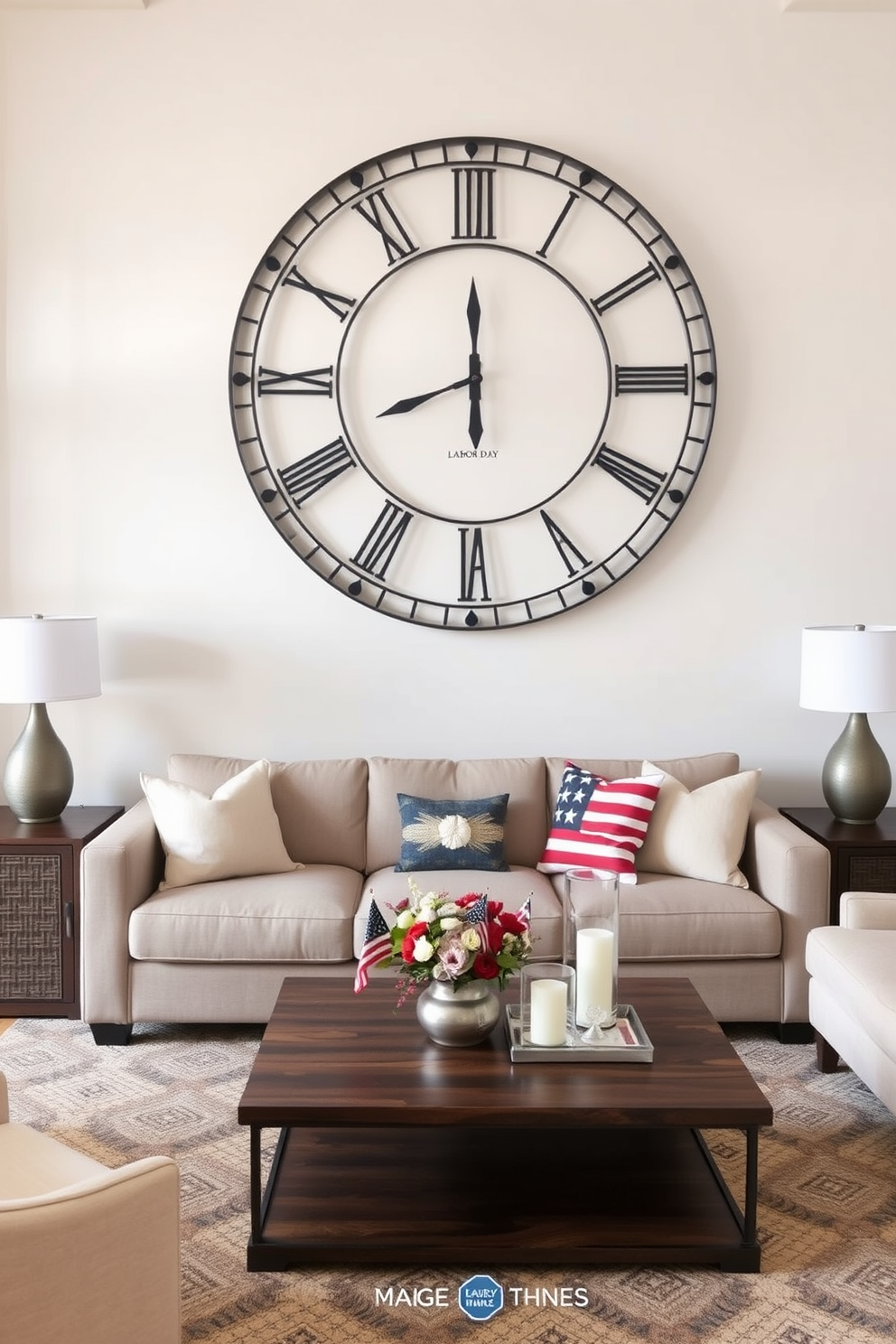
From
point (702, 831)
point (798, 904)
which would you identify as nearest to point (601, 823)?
point (702, 831)

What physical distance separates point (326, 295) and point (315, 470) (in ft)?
1.82

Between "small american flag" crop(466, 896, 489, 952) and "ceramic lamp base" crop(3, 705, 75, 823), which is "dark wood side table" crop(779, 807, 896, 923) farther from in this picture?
"ceramic lamp base" crop(3, 705, 75, 823)

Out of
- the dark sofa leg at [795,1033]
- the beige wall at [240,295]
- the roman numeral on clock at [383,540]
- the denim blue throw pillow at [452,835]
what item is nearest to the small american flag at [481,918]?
the denim blue throw pillow at [452,835]

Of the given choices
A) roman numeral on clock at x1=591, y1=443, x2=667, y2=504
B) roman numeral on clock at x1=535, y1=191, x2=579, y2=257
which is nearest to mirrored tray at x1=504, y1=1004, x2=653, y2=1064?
roman numeral on clock at x1=591, y1=443, x2=667, y2=504

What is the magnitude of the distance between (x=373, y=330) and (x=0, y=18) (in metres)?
1.54

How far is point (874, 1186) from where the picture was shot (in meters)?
2.49

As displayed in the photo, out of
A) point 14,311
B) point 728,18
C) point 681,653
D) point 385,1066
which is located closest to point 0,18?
point 14,311

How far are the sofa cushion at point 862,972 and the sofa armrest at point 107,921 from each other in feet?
5.83

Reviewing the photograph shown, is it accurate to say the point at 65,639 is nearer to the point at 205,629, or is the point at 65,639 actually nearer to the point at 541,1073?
the point at 205,629

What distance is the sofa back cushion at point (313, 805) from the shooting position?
3670mm

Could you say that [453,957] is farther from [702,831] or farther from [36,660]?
[36,660]

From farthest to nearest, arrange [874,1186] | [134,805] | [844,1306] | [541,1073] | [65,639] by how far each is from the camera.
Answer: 1. [134,805]
2. [65,639]
3. [874,1186]
4. [541,1073]
5. [844,1306]

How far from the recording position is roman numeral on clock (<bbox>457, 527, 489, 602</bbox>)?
12.8 feet

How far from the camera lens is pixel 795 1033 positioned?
3.28 meters
